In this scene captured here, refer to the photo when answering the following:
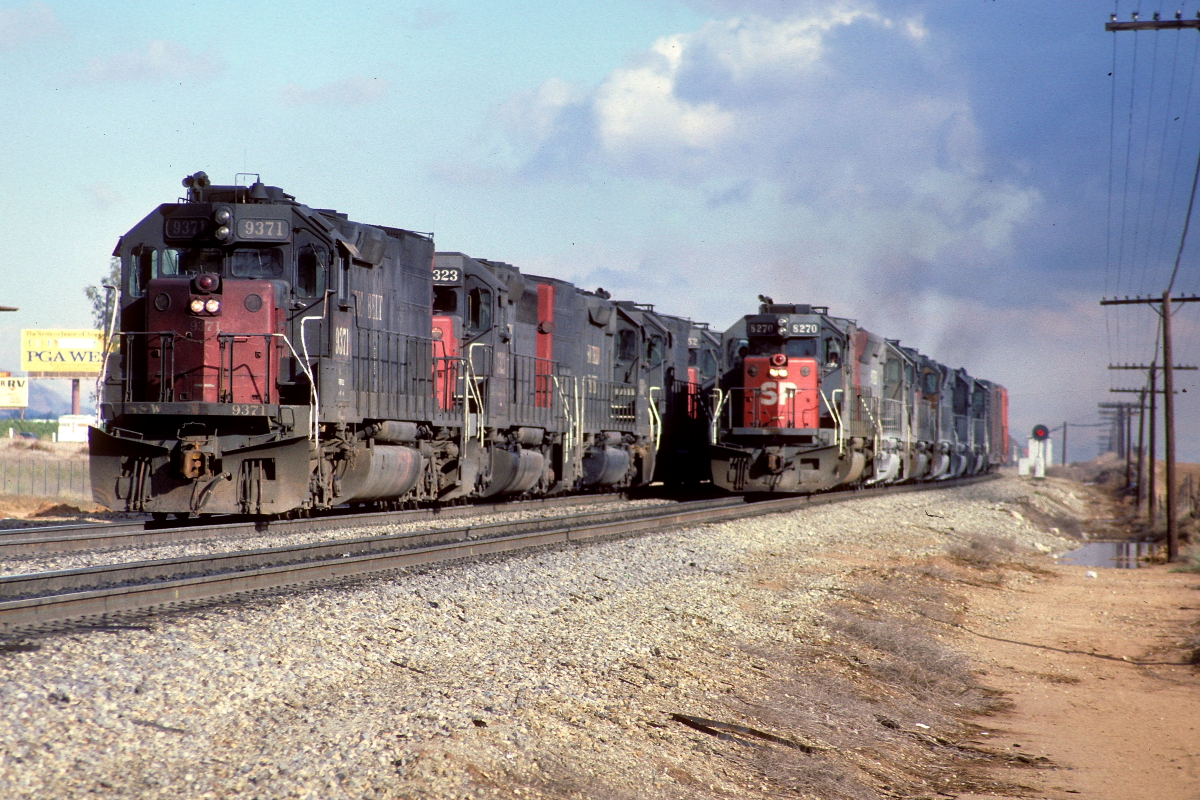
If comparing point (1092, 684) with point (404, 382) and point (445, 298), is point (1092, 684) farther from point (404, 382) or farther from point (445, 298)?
point (445, 298)

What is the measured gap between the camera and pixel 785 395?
2238cm

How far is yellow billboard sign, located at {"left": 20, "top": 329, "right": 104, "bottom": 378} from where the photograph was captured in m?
82.1

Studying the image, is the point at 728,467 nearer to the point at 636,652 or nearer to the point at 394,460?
the point at 394,460

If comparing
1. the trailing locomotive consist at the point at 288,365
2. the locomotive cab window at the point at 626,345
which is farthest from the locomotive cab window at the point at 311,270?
the locomotive cab window at the point at 626,345

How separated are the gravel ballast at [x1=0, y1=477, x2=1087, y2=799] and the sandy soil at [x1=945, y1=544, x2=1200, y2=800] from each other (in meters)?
1.96

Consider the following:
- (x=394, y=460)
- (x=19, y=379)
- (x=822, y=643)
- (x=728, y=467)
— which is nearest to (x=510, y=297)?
(x=394, y=460)

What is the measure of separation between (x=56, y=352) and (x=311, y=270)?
7948cm

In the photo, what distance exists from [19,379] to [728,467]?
72.6 meters

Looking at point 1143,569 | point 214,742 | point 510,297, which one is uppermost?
point 510,297

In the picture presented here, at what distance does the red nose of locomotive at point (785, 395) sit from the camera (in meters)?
22.3

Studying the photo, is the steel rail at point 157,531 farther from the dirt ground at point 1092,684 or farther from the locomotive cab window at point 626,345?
the locomotive cab window at point 626,345

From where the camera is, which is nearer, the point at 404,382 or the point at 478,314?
the point at 404,382

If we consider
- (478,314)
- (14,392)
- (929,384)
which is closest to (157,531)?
(478,314)

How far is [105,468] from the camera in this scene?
40.3ft
